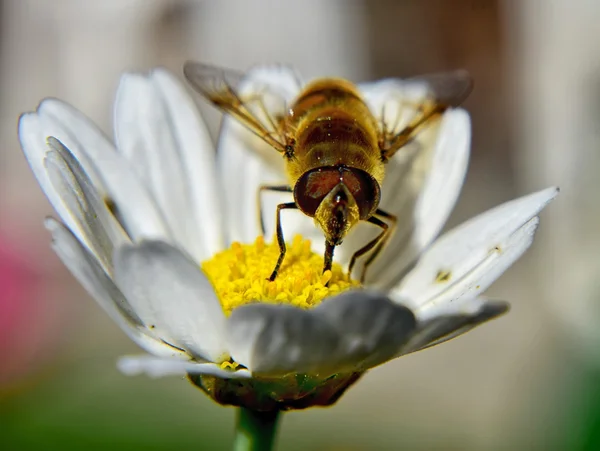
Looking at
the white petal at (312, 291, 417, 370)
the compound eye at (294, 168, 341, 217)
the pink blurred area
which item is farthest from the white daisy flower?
the pink blurred area

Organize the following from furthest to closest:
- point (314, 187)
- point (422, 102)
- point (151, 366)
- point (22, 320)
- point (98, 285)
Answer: point (22, 320)
point (422, 102)
point (314, 187)
point (98, 285)
point (151, 366)

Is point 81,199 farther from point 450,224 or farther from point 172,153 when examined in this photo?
point 450,224

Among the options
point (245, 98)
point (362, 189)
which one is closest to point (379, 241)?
point (362, 189)

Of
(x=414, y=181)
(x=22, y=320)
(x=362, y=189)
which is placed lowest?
(x=22, y=320)

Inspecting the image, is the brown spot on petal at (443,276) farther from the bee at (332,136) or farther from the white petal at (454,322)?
the white petal at (454,322)

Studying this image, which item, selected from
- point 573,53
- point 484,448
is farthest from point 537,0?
point 484,448
